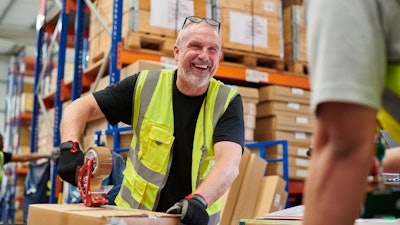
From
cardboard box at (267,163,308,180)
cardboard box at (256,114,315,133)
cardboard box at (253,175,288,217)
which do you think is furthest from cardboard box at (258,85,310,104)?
cardboard box at (253,175,288,217)

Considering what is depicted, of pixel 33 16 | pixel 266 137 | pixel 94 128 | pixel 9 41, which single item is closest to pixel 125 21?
pixel 94 128

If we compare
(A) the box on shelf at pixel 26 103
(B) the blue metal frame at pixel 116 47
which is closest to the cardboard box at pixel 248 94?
(B) the blue metal frame at pixel 116 47

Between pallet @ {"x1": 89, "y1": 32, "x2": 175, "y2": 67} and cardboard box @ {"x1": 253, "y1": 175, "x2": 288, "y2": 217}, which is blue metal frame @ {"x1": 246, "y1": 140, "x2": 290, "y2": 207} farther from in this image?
pallet @ {"x1": 89, "y1": 32, "x2": 175, "y2": 67}

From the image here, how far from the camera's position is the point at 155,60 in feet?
16.2

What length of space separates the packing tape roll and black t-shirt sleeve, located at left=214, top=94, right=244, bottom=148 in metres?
0.62

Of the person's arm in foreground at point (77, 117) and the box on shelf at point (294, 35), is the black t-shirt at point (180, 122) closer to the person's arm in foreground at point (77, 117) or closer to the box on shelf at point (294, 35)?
the person's arm in foreground at point (77, 117)

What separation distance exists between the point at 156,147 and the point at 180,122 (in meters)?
0.17

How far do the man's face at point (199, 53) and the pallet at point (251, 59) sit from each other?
9.38ft

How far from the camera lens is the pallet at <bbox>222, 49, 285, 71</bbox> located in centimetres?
554

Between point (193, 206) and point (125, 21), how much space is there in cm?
363

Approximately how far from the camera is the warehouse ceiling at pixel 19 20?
40.9 feet

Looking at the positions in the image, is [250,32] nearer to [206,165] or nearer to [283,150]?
[283,150]

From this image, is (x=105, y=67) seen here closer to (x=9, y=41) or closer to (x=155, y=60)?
(x=155, y=60)

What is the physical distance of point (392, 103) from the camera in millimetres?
926
